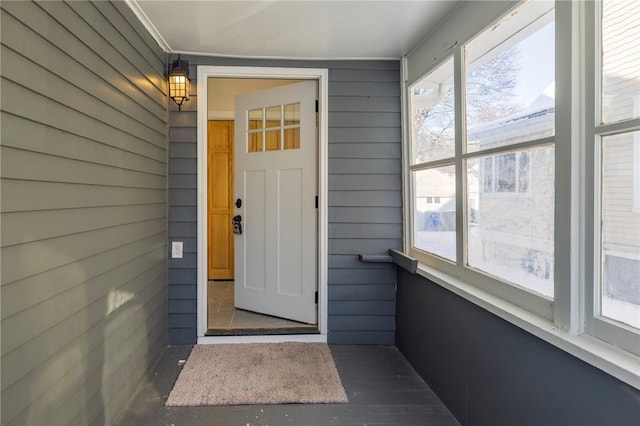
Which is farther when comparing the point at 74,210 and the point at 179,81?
the point at 179,81

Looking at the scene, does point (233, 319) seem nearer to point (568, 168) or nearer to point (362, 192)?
point (362, 192)

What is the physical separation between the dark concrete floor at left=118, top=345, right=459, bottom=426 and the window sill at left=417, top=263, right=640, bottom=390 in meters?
0.70

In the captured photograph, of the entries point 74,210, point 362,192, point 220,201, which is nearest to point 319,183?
point 362,192

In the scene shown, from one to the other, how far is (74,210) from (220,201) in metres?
3.11

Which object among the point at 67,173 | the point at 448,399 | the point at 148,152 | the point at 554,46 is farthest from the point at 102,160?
the point at 448,399

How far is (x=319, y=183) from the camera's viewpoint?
110 inches

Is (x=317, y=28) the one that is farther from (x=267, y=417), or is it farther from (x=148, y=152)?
(x=267, y=417)

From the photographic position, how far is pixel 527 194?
1.45 metres

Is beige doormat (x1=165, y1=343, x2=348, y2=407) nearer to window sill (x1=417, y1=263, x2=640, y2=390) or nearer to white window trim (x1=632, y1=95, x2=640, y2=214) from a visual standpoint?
window sill (x1=417, y1=263, x2=640, y2=390)

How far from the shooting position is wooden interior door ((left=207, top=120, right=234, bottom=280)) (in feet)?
14.6

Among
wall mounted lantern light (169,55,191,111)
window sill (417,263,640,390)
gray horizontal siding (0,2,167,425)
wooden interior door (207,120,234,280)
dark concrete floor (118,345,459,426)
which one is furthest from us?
wooden interior door (207,120,234,280)

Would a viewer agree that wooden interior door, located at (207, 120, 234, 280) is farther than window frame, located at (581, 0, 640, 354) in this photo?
Yes

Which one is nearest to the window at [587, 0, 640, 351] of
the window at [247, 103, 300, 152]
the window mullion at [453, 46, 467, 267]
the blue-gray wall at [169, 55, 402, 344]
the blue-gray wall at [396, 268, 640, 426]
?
the blue-gray wall at [396, 268, 640, 426]

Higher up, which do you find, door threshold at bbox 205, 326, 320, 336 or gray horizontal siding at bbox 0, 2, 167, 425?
gray horizontal siding at bbox 0, 2, 167, 425
